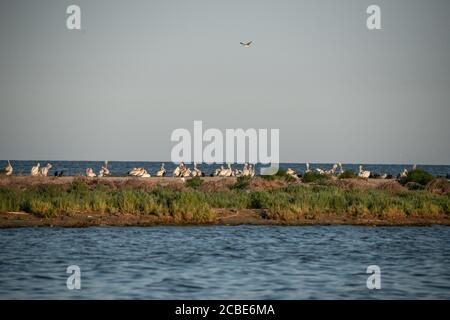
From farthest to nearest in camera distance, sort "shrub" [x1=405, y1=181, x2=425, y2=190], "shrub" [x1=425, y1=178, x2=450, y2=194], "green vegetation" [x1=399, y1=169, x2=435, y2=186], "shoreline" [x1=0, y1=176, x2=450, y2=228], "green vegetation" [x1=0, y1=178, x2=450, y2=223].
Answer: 1. "green vegetation" [x1=399, y1=169, x2=435, y2=186]
2. "shrub" [x1=405, y1=181, x2=425, y2=190]
3. "shrub" [x1=425, y1=178, x2=450, y2=194]
4. "green vegetation" [x1=0, y1=178, x2=450, y2=223]
5. "shoreline" [x1=0, y1=176, x2=450, y2=228]

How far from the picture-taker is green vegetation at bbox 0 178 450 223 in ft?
103

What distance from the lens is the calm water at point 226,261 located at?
19.5 m

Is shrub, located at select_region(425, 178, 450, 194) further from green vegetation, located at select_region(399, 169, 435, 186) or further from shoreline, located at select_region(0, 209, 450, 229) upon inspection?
shoreline, located at select_region(0, 209, 450, 229)

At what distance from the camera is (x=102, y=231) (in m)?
29.1

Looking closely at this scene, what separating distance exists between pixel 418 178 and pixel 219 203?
1643 cm

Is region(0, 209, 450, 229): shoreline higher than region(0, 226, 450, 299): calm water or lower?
higher

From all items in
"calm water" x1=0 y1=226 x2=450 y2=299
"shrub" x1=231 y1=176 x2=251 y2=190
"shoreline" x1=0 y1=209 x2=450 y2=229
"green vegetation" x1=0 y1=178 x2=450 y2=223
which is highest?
"shrub" x1=231 y1=176 x2=251 y2=190

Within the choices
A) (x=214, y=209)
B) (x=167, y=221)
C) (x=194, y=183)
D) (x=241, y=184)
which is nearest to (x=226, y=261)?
(x=167, y=221)

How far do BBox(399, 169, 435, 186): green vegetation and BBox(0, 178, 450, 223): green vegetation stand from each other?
910 centimetres

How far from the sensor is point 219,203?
111 ft

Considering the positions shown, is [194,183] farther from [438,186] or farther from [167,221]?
[438,186]

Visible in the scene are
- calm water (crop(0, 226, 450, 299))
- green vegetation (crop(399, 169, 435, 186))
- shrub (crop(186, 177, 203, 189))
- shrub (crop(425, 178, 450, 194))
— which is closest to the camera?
calm water (crop(0, 226, 450, 299))

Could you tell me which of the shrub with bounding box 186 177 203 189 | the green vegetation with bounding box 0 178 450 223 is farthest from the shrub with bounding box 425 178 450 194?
the shrub with bounding box 186 177 203 189
